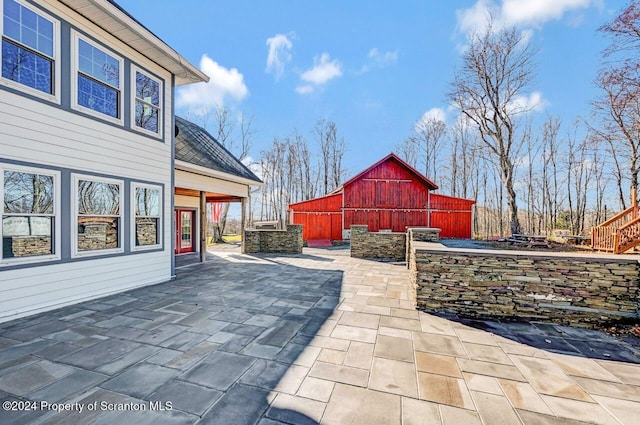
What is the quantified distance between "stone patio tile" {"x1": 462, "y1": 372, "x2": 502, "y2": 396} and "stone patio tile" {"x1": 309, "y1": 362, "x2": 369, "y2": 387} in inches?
36.7

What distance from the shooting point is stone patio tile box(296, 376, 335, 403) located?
7.23 feet

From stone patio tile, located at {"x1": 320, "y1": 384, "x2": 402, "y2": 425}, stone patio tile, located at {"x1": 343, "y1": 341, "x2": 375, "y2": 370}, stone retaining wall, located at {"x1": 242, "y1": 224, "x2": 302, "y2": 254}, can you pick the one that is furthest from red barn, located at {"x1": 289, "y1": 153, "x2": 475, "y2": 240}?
stone patio tile, located at {"x1": 320, "y1": 384, "x2": 402, "y2": 425}

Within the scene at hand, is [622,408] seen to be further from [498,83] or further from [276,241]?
[498,83]

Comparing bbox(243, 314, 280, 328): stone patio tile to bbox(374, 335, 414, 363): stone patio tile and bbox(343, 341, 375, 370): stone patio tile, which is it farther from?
bbox(374, 335, 414, 363): stone patio tile

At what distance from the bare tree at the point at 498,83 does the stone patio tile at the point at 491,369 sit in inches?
558

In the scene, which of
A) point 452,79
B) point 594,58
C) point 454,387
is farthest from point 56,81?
point 452,79

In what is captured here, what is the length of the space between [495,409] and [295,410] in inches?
61.9

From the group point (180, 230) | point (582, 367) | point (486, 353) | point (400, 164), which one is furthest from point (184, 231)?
point (400, 164)

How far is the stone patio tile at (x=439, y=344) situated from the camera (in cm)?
303

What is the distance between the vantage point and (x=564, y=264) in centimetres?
395

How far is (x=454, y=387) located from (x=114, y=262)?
603 centimetres

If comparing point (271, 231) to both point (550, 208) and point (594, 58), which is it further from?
point (550, 208)

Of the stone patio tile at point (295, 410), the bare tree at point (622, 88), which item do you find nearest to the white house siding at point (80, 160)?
the stone patio tile at point (295, 410)

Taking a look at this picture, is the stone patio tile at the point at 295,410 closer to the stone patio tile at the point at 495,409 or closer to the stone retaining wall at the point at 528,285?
the stone patio tile at the point at 495,409
